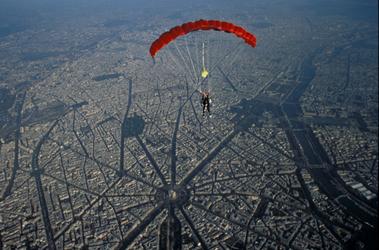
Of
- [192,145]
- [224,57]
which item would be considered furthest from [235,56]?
[192,145]

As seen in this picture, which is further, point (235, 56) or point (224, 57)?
point (235, 56)

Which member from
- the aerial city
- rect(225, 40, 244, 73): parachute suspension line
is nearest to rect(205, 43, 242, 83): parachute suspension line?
the aerial city

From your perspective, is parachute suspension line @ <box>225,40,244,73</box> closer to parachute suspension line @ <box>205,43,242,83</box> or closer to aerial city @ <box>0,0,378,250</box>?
aerial city @ <box>0,0,378,250</box>

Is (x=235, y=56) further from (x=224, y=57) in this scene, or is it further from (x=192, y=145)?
(x=192, y=145)

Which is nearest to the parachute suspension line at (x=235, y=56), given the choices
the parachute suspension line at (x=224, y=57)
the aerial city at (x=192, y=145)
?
the aerial city at (x=192, y=145)

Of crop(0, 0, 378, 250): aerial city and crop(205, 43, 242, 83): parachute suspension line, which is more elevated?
crop(205, 43, 242, 83): parachute suspension line

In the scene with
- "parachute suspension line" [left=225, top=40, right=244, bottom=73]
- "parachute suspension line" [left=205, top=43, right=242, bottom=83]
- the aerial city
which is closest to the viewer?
the aerial city

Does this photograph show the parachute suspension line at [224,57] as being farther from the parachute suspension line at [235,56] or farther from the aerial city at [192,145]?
the parachute suspension line at [235,56]

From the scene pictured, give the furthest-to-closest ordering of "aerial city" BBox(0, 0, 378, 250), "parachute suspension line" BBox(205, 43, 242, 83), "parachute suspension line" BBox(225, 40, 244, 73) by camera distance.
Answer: "parachute suspension line" BBox(205, 43, 242, 83) < "parachute suspension line" BBox(225, 40, 244, 73) < "aerial city" BBox(0, 0, 378, 250)
